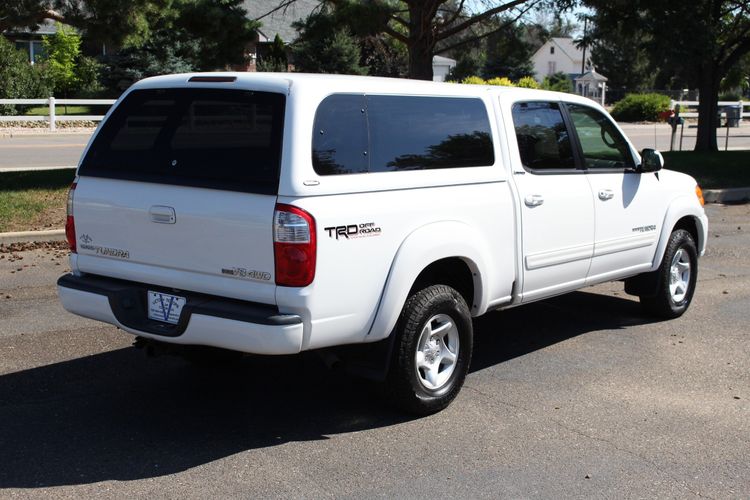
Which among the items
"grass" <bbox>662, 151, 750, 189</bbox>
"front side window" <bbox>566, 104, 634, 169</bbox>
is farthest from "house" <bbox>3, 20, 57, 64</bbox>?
"front side window" <bbox>566, 104, 634, 169</bbox>

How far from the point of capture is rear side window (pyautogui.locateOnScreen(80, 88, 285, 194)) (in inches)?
197

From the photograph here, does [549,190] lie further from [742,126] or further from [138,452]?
[742,126]

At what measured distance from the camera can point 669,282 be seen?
801 centimetres

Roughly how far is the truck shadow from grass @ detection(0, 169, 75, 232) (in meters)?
5.46

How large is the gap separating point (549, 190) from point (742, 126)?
137 feet

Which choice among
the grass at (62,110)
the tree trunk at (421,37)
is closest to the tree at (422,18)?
the tree trunk at (421,37)

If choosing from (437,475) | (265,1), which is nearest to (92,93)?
(265,1)

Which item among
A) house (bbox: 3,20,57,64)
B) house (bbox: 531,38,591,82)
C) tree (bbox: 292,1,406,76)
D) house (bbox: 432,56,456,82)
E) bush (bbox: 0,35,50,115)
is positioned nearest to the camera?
tree (bbox: 292,1,406,76)

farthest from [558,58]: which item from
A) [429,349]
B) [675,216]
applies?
[429,349]

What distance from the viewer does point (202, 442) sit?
17.0 ft

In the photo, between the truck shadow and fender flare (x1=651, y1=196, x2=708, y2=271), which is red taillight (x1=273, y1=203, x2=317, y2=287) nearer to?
the truck shadow

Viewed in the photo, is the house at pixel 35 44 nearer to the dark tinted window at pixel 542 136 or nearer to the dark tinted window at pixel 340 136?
the dark tinted window at pixel 542 136

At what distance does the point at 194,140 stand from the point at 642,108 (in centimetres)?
4346

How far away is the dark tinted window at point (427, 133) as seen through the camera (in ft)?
17.8
